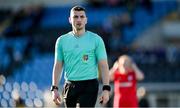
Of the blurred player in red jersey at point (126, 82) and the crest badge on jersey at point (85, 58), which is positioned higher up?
the crest badge on jersey at point (85, 58)

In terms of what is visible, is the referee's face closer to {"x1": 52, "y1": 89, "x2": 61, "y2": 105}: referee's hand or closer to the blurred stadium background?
{"x1": 52, "y1": 89, "x2": 61, "y2": 105}: referee's hand

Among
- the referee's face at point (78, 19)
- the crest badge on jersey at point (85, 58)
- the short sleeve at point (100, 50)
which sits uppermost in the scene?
the referee's face at point (78, 19)

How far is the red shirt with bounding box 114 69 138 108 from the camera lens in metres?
14.4

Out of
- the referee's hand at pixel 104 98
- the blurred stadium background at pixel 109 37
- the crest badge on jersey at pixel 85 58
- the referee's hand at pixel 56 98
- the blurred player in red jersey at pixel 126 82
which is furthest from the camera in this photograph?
the blurred stadium background at pixel 109 37

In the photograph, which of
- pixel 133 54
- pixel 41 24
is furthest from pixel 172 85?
pixel 41 24

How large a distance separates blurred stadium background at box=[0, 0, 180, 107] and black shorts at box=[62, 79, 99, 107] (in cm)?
1054

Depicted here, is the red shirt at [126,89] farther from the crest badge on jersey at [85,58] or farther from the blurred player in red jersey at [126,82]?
the crest badge on jersey at [85,58]

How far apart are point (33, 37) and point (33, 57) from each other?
1.49 meters

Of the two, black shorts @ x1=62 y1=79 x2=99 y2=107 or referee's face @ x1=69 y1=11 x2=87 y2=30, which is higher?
referee's face @ x1=69 y1=11 x2=87 y2=30

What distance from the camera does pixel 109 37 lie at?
26.5 meters

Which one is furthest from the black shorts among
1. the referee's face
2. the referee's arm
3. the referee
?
the referee's face

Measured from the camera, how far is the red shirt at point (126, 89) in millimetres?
14367

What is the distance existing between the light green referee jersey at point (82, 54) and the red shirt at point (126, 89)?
4.17 m

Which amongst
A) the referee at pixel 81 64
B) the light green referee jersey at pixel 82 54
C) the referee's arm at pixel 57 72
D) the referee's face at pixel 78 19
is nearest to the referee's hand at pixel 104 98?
the referee at pixel 81 64
